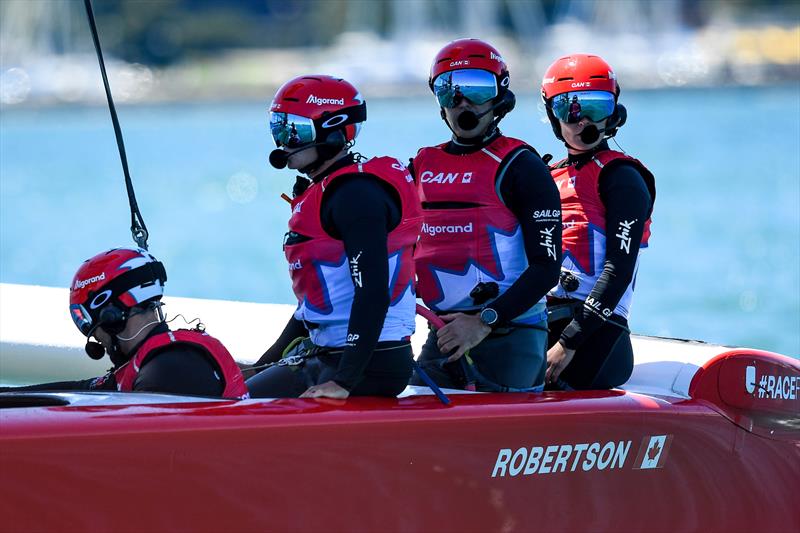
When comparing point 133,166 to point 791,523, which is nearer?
point 791,523

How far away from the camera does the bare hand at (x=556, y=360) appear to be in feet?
12.6

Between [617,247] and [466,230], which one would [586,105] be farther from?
[466,230]

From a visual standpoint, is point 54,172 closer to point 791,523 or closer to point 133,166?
point 133,166

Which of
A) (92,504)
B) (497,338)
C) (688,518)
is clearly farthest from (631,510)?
(92,504)

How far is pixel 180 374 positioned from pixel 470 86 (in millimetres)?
1136

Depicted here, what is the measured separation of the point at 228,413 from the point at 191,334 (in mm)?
249

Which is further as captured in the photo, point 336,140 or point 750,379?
point 750,379

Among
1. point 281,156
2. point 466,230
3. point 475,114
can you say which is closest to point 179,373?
point 281,156

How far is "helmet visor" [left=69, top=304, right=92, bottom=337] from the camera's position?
3230 millimetres

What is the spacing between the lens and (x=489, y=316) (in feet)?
11.5

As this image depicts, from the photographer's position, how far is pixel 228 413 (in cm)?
303

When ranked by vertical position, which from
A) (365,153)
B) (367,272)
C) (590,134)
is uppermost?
(590,134)

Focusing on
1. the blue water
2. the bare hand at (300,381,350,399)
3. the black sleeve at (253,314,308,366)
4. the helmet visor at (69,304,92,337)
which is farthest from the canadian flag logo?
the blue water

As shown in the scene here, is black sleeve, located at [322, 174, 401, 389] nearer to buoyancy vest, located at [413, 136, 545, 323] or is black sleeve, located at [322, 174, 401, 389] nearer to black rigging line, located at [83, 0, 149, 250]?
buoyancy vest, located at [413, 136, 545, 323]
